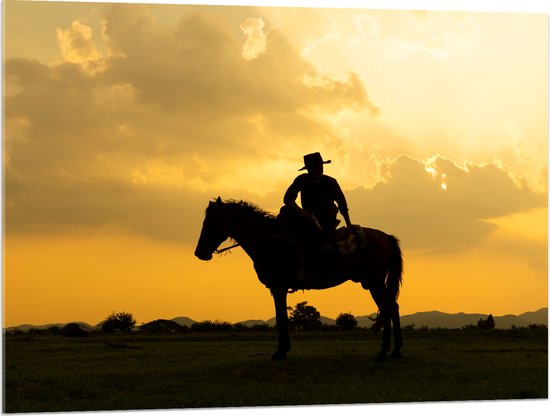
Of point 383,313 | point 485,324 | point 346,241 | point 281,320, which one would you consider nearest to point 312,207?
point 346,241

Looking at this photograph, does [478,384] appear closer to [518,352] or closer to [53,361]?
[518,352]

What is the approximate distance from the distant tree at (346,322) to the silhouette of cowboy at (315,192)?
10.3 meters

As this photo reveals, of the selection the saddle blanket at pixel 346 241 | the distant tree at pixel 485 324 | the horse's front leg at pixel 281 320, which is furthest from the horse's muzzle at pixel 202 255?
the distant tree at pixel 485 324

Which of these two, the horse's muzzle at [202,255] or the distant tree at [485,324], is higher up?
the horse's muzzle at [202,255]

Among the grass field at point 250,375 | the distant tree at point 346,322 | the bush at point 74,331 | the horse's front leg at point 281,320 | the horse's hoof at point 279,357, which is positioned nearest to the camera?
the grass field at point 250,375

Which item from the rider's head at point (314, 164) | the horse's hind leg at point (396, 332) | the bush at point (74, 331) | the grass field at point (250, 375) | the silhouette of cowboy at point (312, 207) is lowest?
the grass field at point (250, 375)

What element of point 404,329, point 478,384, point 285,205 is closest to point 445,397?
point 478,384

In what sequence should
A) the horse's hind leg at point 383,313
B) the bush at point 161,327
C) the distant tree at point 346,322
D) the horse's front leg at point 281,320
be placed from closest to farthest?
the horse's front leg at point 281,320 < the horse's hind leg at point 383,313 < the bush at point 161,327 < the distant tree at point 346,322

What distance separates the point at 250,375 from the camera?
47.1 ft

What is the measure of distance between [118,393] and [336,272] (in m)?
5.12

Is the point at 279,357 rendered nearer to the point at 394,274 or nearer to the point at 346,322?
the point at 394,274

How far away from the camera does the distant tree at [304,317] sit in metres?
23.7

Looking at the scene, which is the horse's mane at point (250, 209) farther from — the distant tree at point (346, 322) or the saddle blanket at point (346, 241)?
the distant tree at point (346, 322)

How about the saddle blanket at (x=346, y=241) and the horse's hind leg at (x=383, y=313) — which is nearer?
the saddle blanket at (x=346, y=241)
